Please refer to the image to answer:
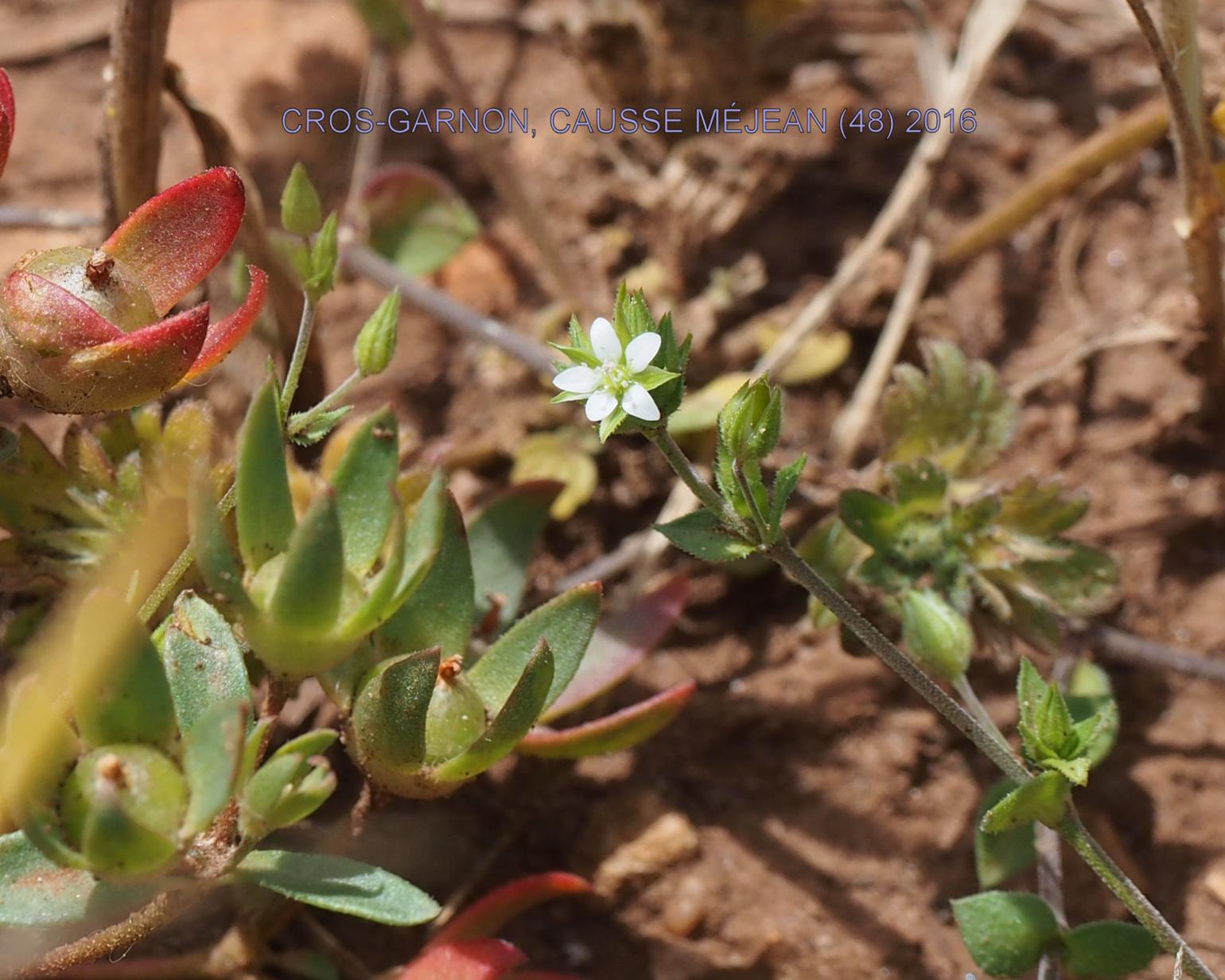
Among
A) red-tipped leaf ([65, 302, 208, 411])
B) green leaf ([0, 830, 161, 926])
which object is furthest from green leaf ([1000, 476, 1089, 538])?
green leaf ([0, 830, 161, 926])

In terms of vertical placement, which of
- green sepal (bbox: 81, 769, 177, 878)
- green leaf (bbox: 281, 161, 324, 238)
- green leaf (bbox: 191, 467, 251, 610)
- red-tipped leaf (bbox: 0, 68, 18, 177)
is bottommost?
green sepal (bbox: 81, 769, 177, 878)

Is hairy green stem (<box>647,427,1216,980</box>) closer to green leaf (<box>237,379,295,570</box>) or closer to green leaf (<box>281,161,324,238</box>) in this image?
green leaf (<box>237,379,295,570</box>)

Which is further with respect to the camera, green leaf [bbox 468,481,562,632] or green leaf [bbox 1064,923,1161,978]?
green leaf [bbox 468,481,562,632]

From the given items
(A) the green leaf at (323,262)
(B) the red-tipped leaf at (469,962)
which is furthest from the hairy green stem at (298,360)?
(B) the red-tipped leaf at (469,962)

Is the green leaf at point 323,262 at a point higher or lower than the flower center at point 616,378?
higher

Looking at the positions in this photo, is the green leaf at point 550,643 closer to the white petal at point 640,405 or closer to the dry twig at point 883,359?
the white petal at point 640,405

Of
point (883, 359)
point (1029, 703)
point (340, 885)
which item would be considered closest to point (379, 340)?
point (340, 885)

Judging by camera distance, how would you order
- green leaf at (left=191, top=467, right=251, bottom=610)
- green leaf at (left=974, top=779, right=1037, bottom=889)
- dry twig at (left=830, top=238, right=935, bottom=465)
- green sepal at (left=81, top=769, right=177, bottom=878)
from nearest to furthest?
green sepal at (left=81, top=769, right=177, bottom=878)
green leaf at (left=191, top=467, right=251, bottom=610)
green leaf at (left=974, top=779, right=1037, bottom=889)
dry twig at (left=830, top=238, right=935, bottom=465)
